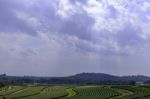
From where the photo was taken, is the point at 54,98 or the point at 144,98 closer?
the point at 144,98

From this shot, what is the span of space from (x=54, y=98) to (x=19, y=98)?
8524mm

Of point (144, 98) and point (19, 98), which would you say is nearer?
point (144, 98)

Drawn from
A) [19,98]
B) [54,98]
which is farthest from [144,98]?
[19,98]

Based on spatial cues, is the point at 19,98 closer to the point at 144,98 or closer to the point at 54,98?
the point at 54,98

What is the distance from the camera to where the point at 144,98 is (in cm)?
6481

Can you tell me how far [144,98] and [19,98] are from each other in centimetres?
3091

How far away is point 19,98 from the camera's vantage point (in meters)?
82.9

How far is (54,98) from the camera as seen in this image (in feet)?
263

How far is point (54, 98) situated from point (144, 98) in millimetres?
22957
